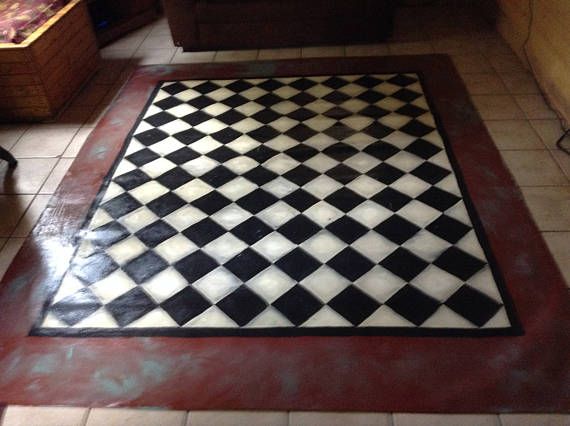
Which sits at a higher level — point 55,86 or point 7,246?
point 55,86

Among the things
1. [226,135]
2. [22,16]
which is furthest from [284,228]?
[22,16]

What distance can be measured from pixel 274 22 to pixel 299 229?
210 centimetres

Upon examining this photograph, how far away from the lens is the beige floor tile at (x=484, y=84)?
3146mm

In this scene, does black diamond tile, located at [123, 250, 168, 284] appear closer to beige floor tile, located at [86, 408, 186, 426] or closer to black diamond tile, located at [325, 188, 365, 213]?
beige floor tile, located at [86, 408, 186, 426]

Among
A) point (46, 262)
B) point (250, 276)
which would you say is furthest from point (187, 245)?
point (46, 262)

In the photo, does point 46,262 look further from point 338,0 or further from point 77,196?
point 338,0

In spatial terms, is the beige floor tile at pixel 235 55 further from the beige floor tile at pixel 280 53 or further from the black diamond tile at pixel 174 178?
the black diamond tile at pixel 174 178

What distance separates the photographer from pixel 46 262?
2.21 m

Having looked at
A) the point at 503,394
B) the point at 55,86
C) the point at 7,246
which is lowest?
the point at 503,394

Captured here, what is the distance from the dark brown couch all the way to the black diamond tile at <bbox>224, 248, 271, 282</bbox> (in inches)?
87.1

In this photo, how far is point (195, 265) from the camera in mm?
2125

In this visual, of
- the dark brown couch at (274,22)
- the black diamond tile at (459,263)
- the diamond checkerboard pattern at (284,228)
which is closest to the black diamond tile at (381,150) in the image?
the diamond checkerboard pattern at (284,228)

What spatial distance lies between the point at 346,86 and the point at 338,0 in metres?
0.76

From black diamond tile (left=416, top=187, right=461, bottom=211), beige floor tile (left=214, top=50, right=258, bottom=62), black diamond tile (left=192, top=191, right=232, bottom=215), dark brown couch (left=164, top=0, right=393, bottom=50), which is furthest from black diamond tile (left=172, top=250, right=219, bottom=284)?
dark brown couch (left=164, top=0, right=393, bottom=50)
